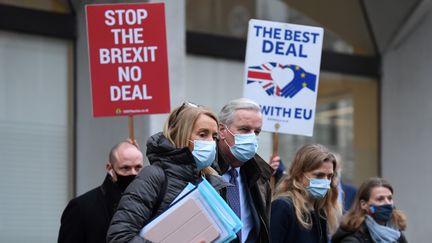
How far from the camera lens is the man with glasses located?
5375 mm

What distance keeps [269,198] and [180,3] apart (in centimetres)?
412

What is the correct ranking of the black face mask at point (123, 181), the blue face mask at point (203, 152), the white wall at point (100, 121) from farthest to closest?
the white wall at point (100, 121), the black face mask at point (123, 181), the blue face mask at point (203, 152)

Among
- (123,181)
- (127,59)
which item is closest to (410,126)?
(127,59)

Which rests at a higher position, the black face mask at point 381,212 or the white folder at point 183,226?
the white folder at point 183,226

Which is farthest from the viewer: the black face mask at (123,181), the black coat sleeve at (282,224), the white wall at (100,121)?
the white wall at (100,121)

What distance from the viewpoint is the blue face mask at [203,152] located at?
462 cm

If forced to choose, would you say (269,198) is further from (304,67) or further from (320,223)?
(304,67)

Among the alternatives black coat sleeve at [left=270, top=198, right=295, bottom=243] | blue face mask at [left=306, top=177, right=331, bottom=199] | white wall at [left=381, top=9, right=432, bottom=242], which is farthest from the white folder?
white wall at [left=381, top=9, right=432, bottom=242]

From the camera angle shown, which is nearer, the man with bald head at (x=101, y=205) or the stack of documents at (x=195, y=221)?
the stack of documents at (x=195, y=221)

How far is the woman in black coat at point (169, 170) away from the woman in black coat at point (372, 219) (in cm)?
224

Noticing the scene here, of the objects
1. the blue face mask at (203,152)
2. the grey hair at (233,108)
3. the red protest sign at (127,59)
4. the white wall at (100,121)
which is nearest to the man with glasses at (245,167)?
the grey hair at (233,108)

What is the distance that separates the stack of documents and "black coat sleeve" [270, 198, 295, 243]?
174 cm

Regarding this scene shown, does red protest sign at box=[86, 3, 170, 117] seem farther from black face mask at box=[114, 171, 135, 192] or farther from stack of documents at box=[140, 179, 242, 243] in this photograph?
stack of documents at box=[140, 179, 242, 243]

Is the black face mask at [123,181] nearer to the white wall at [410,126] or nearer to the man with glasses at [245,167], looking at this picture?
the man with glasses at [245,167]
